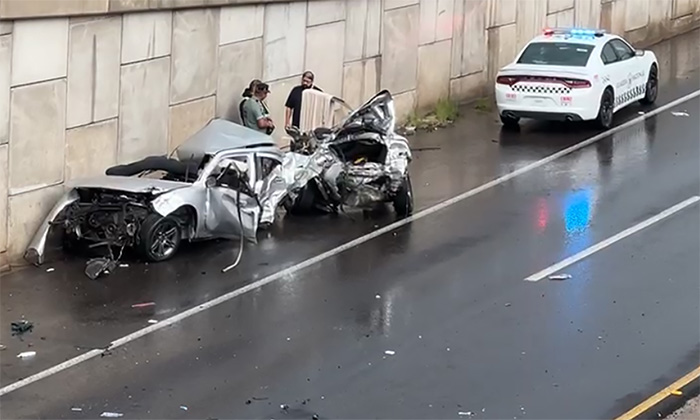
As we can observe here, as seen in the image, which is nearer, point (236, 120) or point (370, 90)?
point (236, 120)

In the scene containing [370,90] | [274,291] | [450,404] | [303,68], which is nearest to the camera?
[450,404]

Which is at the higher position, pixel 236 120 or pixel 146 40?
pixel 146 40

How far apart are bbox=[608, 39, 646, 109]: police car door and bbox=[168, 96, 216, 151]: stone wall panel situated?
8.57 meters

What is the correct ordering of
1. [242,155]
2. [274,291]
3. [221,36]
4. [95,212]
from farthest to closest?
[221,36]
[242,155]
[95,212]
[274,291]

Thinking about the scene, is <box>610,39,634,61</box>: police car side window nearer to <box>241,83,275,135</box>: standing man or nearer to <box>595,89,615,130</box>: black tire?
<box>595,89,615,130</box>: black tire

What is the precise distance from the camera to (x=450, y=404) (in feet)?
40.0

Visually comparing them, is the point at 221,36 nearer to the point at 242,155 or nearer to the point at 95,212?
the point at 242,155

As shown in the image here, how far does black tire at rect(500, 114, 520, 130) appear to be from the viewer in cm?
2531

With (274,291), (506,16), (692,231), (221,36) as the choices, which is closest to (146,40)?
(221,36)

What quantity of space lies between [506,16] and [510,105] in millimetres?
4568

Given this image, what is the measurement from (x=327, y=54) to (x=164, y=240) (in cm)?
758

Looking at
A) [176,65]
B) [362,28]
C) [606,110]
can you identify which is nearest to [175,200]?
[176,65]

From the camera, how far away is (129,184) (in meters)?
17.0

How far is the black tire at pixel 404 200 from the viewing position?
62.7ft
